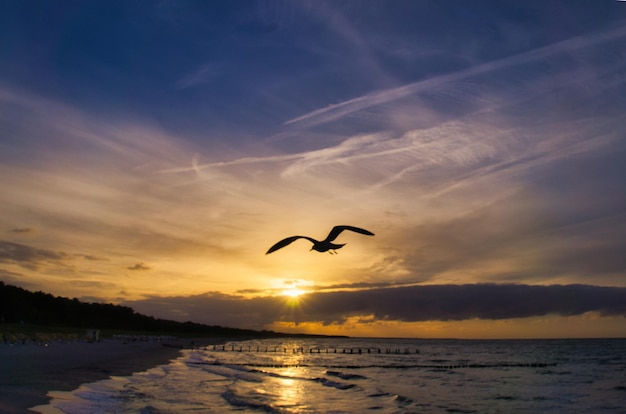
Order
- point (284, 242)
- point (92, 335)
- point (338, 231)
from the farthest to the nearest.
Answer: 1. point (92, 335)
2. point (338, 231)
3. point (284, 242)

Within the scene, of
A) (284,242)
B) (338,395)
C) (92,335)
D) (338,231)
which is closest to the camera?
(284,242)

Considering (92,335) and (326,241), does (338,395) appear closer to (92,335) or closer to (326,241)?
(326,241)

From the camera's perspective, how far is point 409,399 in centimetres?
2970

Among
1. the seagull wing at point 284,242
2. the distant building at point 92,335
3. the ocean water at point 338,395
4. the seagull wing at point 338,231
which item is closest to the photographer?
the seagull wing at point 284,242

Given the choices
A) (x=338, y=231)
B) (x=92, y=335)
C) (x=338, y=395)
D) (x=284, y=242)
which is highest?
(x=338, y=231)

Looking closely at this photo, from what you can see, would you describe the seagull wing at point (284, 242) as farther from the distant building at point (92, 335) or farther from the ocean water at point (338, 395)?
the distant building at point (92, 335)

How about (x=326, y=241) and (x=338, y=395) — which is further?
(x=338, y=395)

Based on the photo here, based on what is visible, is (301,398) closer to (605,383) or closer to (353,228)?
(353,228)

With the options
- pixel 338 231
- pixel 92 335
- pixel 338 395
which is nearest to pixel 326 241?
pixel 338 231

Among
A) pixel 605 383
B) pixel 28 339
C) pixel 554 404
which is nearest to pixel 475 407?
pixel 554 404

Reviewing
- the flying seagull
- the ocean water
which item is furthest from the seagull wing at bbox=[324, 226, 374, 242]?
the ocean water

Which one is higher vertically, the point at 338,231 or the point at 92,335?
the point at 338,231

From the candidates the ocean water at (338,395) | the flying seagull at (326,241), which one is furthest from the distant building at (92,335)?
the flying seagull at (326,241)

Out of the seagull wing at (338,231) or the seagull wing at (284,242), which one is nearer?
the seagull wing at (284,242)
